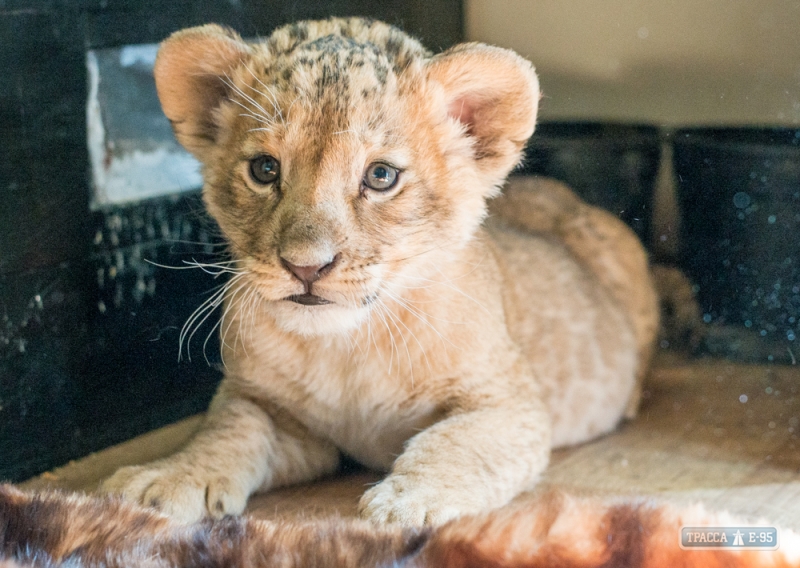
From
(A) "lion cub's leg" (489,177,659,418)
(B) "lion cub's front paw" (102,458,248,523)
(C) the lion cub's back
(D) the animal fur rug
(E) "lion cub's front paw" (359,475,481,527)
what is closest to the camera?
(D) the animal fur rug

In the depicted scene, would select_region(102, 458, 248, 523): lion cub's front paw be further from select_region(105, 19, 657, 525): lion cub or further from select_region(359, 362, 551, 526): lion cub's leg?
select_region(359, 362, 551, 526): lion cub's leg

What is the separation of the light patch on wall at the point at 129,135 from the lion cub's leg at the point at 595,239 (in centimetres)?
100

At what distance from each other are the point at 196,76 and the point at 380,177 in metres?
0.53

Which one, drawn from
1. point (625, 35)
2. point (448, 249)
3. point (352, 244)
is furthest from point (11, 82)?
point (625, 35)

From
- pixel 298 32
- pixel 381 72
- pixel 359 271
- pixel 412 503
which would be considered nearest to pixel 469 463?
pixel 412 503

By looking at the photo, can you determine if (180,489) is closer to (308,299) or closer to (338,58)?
(308,299)

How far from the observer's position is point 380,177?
186 cm

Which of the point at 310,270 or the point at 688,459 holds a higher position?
the point at 310,270

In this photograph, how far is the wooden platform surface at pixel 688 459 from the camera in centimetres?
194

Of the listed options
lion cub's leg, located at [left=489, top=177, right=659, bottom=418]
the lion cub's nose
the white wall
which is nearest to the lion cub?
the lion cub's nose

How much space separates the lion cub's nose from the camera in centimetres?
171

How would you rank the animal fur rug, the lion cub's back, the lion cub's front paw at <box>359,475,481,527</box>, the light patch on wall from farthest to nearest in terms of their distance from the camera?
the lion cub's back, the light patch on wall, the lion cub's front paw at <box>359,475,481,527</box>, the animal fur rug

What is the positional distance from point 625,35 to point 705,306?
847mm

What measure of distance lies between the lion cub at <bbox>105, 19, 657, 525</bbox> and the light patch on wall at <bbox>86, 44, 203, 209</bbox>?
0.26 meters
